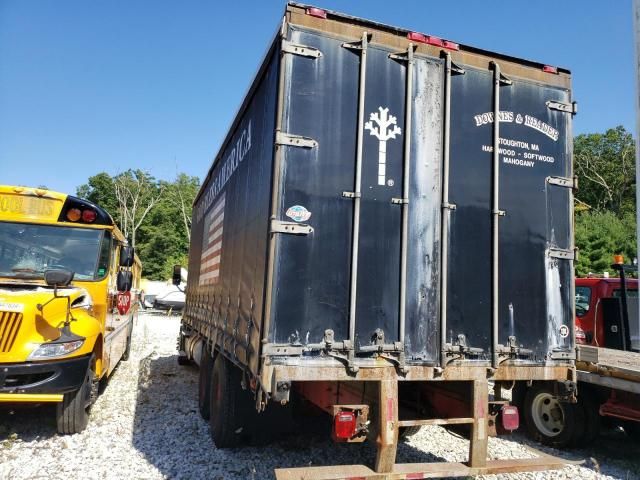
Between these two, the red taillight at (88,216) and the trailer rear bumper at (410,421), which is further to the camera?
the red taillight at (88,216)

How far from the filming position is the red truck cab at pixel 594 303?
6816 mm

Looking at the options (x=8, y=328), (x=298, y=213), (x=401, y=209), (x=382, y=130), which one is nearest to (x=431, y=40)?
(x=382, y=130)

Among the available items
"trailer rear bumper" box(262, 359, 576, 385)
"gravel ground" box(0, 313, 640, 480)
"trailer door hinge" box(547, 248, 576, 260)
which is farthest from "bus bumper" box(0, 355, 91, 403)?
"trailer door hinge" box(547, 248, 576, 260)

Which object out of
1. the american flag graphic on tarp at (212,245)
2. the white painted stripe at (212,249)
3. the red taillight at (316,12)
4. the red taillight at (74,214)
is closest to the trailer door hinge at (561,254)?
the red taillight at (316,12)

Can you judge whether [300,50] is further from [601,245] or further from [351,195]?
[601,245]

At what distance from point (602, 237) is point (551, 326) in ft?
82.7

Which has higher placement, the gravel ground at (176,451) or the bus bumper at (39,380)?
the bus bumper at (39,380)

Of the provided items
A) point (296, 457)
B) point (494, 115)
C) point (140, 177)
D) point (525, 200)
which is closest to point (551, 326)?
point (525, 200)

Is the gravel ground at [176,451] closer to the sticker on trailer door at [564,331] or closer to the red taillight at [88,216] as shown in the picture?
the sticker on trailer door at [564,331]

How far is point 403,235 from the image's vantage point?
3.74 metres

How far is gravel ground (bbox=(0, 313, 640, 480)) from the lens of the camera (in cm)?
470

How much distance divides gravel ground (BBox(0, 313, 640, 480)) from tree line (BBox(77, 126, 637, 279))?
894 inches

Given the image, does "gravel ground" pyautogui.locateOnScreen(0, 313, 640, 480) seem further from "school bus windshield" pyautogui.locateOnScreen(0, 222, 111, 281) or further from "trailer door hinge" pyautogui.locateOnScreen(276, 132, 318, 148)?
"trailer door hinge" pyautogui.locateOnScreen(276, 132, 318, 148)

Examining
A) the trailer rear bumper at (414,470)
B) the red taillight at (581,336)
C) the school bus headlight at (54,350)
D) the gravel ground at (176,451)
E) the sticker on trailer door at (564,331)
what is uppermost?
the sticker on trailer door at (564,331)
